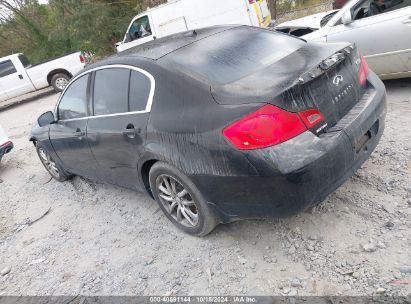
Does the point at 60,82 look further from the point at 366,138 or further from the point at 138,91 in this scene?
the point at 366,138

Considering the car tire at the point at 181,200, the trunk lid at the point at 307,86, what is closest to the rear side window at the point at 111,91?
the car tire at the point at 181,200

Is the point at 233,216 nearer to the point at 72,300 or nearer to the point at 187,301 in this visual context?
the point at 187,301

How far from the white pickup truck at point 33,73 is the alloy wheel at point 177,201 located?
11.6 metres

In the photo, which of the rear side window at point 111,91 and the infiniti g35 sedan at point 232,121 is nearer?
the infiniti g35 sedan at point 232,121

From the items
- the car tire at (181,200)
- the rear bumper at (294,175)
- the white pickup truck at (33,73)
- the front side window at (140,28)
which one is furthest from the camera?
the white pickup truck at (33,73)

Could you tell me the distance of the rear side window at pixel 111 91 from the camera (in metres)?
3.28

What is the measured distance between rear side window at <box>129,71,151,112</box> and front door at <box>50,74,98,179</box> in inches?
35.0

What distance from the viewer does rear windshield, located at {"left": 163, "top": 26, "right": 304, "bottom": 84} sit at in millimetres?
2773

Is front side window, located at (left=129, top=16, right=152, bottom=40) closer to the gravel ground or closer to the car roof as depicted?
the gravel ground

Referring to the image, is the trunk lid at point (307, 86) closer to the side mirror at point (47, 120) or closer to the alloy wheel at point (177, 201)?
the alloy wheel at point (177, 201)

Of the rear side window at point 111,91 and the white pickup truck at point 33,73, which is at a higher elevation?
the rear side window at point 111,91

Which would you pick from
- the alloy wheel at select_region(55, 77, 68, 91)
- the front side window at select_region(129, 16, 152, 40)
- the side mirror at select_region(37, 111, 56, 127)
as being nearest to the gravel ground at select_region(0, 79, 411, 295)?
the side mirror at select_region(37, 111, 56, 127)

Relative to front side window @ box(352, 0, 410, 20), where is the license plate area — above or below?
below

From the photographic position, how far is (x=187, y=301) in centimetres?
267
